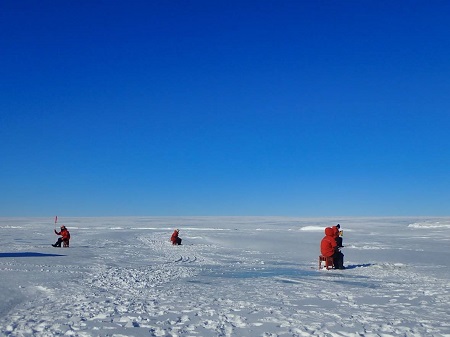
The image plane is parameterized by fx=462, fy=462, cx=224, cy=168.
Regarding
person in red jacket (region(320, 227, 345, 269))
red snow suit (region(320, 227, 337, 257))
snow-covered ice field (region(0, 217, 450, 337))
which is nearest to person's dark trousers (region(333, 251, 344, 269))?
person in red jacket (region(320, 227, 345, 269))

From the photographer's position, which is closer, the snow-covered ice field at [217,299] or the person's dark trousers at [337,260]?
the snow-covered ice field at [217,299]

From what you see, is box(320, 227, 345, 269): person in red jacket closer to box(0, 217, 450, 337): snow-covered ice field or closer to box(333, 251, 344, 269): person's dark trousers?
box(333, 251, 344, 269): person's dark trousers

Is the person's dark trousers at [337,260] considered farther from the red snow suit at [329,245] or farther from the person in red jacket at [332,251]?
the red snow suit at [329,245]

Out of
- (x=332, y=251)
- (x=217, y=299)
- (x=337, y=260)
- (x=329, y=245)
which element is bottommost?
(x=217, y=299)

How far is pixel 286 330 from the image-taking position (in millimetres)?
6320

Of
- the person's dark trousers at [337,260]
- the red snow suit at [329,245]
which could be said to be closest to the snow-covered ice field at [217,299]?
the person's dark trousers at [337,260]

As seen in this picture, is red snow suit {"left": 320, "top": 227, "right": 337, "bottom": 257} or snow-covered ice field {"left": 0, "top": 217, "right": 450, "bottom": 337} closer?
snow-covered ice field {"left": 0, "top": 217, "right": 450, "bottom": 337}

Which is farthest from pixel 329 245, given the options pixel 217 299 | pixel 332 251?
pixel 217 299

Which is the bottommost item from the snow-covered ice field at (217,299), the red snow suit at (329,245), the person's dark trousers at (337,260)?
the snow-covered ice field at (217,299)

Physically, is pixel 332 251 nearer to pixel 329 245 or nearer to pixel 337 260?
pixel 329 245

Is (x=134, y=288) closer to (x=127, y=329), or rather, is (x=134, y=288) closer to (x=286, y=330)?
(x=127, y=329)

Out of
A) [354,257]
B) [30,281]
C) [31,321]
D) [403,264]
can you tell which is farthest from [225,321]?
A: [354,257]

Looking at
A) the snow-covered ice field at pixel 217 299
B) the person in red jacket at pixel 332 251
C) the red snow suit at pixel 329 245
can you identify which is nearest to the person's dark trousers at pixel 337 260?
the person in red jacket at pixel 332 251

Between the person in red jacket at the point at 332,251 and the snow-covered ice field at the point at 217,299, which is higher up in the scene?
the person in red jacket at the point at 332,251
